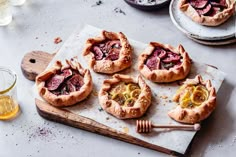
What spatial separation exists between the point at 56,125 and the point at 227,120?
0.80 metres

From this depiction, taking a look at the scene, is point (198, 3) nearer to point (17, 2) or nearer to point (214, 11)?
point (214, 11)

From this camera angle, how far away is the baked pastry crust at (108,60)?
2.71 meters

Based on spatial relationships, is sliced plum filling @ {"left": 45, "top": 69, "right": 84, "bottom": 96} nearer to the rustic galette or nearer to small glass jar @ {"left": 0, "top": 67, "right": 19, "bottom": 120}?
small glass jar @ {"left": 0, "top": 67, "right": 19, "bottom": 120}

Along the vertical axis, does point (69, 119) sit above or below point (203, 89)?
below

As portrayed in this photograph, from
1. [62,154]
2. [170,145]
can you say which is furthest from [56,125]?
[170,145]

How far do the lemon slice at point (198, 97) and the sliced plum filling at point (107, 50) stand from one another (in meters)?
0.46

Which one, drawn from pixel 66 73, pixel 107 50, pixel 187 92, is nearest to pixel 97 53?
pixel 107 50

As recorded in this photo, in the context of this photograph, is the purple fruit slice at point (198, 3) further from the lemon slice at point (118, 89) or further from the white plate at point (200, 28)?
the lemon slice at point (118, 89)

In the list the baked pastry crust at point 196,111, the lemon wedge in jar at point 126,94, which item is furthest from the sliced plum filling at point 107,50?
the baked pastry crust at point 196,111

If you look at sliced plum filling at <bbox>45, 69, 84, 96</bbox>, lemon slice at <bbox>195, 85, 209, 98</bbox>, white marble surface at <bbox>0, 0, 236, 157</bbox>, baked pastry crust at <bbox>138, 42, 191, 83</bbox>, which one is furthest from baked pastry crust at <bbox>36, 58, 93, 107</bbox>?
lemon slice at <bbox>195, 85, 209, 98</bbox>

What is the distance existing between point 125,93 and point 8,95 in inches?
21.8

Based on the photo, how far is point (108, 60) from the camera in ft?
8.94

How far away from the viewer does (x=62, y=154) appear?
2488mm

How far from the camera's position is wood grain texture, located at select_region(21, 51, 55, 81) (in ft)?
9.08
